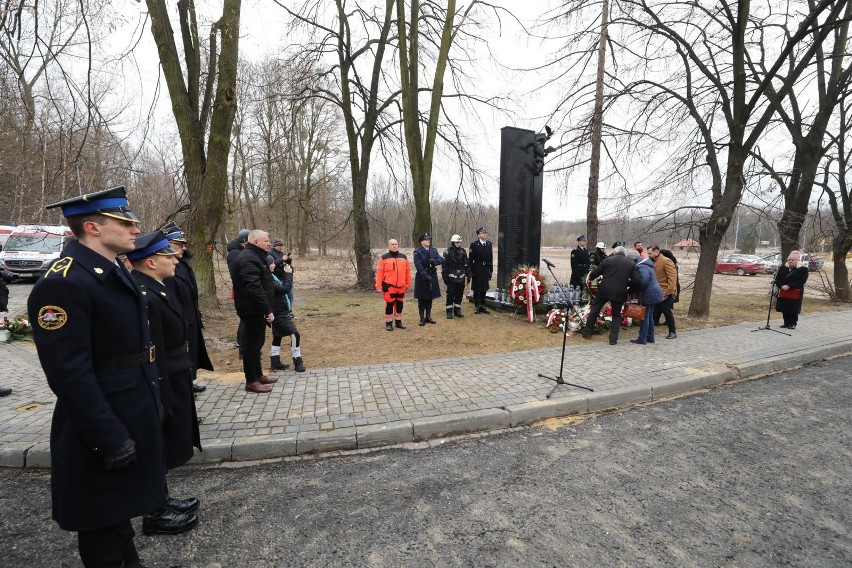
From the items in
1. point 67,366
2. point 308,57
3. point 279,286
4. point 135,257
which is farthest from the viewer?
point 308,57

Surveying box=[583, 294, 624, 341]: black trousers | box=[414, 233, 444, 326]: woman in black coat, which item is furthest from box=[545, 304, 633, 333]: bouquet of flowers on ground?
box=[414, 233, 444, 326]: woman in black coat

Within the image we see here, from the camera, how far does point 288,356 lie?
7.07 m

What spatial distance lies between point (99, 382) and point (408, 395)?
11.4ft

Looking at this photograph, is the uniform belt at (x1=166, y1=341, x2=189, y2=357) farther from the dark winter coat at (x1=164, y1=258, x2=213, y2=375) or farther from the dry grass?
the dry grass

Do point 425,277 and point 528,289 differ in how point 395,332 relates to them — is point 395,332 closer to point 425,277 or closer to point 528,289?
point 425,277

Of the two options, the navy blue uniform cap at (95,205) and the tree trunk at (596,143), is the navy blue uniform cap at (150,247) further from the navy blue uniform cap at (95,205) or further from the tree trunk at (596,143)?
the tree trunk at (596,143)

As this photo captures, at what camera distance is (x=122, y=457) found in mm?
2062

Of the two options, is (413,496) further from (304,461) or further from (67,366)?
(67,366)

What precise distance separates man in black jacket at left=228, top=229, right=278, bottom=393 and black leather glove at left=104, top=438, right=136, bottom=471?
10.00 feet

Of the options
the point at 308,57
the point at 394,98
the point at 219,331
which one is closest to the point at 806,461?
the point at 219,331

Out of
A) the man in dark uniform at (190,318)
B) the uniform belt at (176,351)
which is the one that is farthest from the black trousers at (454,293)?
the uniform belt at (176,351)

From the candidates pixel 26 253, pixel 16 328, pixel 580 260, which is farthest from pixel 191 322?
pixel 26 253

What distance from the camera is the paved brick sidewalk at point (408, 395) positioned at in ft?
13.4

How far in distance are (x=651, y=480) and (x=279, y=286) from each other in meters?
5.10
